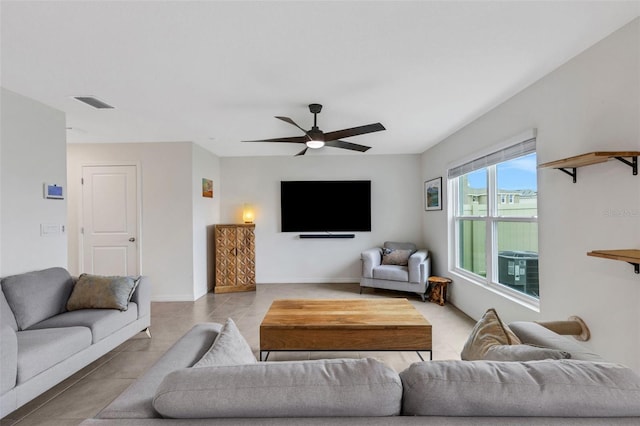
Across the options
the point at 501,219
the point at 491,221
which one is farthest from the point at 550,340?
the point at 491,221

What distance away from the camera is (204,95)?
9.30ft

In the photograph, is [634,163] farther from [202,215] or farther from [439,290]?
[202,215]

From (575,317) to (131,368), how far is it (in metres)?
3.42

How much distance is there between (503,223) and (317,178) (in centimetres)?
327

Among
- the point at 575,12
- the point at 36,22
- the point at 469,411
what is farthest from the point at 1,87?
the point at 575,12

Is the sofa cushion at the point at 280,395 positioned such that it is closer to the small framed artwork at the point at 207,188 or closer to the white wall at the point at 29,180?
the white wall at the point at 29,180

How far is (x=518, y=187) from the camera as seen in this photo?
9.82ft

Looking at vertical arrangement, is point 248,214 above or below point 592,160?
below

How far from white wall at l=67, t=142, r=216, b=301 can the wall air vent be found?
154 centimetres

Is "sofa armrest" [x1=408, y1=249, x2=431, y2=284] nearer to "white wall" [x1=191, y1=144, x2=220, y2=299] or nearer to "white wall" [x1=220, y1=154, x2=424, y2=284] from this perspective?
"white wall" [x1=220, y1=154, x2=424, y2=284]

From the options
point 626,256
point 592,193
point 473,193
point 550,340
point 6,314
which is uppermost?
point 473,193

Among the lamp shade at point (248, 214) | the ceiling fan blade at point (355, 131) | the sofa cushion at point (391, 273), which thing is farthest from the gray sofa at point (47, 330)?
the sofa cushion at point (391, 273)

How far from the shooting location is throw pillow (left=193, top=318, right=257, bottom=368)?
112 centimetres

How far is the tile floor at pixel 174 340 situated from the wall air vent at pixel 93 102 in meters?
2.35
